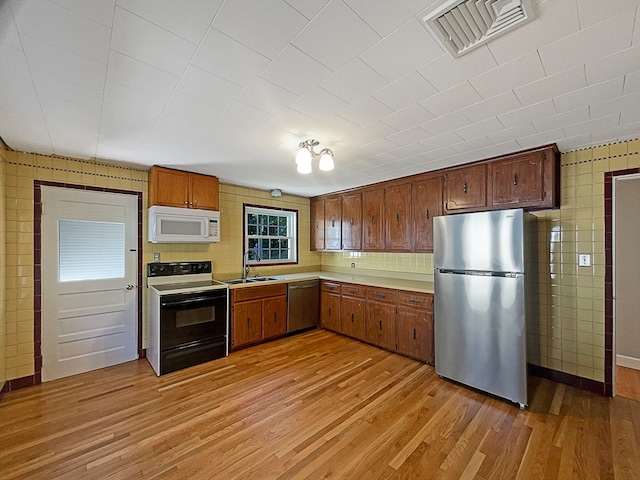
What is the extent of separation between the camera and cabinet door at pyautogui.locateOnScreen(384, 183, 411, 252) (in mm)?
3793

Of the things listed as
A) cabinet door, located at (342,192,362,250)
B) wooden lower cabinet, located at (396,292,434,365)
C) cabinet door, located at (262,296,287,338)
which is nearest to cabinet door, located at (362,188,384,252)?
cabinet door, located at (342,192,362,250)

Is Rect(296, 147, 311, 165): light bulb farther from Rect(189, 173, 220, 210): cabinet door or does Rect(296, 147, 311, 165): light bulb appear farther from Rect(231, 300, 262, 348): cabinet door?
Rect(231, 300, 262, 348): cabinet door

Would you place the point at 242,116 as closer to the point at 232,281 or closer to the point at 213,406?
the point at 213,406

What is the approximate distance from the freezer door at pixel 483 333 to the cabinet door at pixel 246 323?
2273 mm

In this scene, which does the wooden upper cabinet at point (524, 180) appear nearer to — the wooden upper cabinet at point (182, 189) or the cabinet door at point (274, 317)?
the cabinet door at point (274, 317)

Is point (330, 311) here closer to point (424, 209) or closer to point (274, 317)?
point (274, 317)

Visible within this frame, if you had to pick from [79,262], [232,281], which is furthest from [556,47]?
[79,262]

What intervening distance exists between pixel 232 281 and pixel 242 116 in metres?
2.71

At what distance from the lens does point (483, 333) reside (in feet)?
8.70

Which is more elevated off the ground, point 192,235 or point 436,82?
point 436,82

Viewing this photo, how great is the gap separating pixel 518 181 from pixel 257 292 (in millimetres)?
3326

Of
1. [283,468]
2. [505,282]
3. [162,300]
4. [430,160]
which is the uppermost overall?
[430,160]

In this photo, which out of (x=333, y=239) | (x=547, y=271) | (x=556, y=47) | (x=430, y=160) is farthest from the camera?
(x=333, y=239)

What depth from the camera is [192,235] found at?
353 cm
